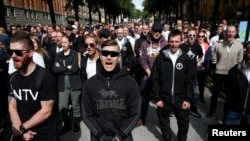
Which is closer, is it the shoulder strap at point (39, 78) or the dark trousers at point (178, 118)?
the shoulder strap at point (39, 78)

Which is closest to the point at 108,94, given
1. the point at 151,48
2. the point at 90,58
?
the point at 90,58

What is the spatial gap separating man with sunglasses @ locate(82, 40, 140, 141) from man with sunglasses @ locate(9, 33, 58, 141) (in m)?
0.42

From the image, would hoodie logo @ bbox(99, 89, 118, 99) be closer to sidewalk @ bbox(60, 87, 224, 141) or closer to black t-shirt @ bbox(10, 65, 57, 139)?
black t-shirt @ bbox(10, 65, 57, 139)

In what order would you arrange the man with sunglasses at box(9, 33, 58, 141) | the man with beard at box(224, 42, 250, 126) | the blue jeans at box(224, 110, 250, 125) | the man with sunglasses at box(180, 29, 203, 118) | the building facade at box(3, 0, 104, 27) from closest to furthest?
the man with sunglasses at box(9, 33, 58, 141), the man with beard at box(224, 42, 250, 126), the blue jeans at box(224, 110, 250, 125), the man with sunglasses at box(180, 29, 203, 118), the building facade at box(3, 0, 104, 27)

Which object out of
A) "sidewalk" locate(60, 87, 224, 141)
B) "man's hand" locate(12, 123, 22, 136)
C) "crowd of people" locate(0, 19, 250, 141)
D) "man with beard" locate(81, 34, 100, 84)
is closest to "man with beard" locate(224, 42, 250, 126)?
"crowd of people" locate(0, 19, 250, 141)

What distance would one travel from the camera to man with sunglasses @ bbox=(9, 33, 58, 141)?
2643 mm

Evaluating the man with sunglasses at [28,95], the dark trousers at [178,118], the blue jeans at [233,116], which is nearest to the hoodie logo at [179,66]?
the dark trousers at [178,118]

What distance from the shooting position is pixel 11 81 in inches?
109

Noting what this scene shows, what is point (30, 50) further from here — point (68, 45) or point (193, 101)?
point (193, 101)

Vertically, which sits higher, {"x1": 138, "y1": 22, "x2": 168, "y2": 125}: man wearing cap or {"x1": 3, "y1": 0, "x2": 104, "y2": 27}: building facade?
{"x1": 3, "y1": 0, "x2": 104, "y2": 27}: building facade

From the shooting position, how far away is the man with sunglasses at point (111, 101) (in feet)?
9.12

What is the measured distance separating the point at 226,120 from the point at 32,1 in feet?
163

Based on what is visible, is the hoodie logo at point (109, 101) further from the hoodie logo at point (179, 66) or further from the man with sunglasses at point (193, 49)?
the man with sunglasses at point (193, 49)

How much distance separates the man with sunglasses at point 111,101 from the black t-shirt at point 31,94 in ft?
1.36
